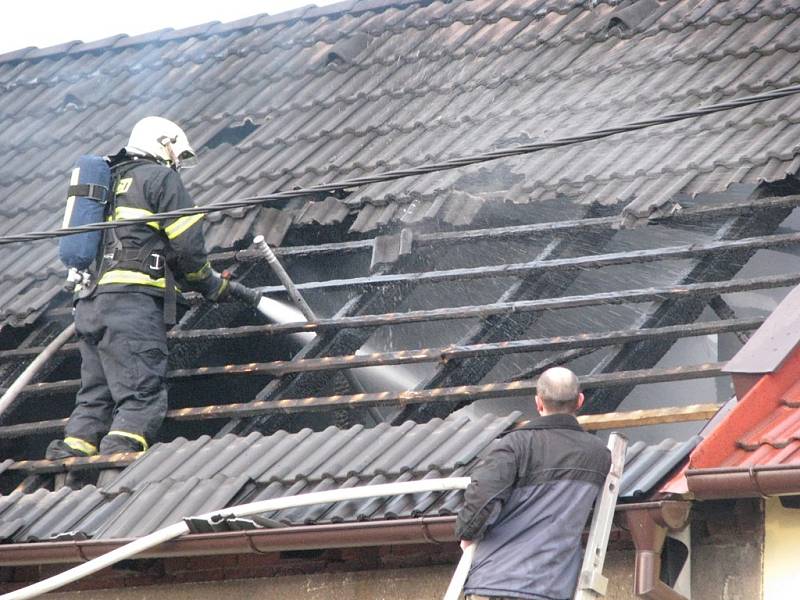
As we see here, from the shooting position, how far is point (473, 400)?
7336 millimetres

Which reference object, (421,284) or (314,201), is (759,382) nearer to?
(421,284)

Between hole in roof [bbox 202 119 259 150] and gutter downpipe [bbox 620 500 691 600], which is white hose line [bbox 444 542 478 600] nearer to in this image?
gutter downpipe [bbox 620 500 691 600]

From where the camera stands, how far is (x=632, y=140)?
8.66 metres

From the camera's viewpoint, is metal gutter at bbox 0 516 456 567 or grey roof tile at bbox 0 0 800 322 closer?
metal gutter at bbox 0 516 456 567

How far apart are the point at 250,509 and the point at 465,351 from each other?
177 centimetres

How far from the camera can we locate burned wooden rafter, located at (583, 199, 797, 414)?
7418 millimetres

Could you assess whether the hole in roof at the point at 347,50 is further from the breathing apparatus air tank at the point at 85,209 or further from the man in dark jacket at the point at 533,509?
the man in dark jacket at the point at 533,509

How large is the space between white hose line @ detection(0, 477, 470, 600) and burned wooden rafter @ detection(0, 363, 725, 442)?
1.05 m

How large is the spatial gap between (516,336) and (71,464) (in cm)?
234

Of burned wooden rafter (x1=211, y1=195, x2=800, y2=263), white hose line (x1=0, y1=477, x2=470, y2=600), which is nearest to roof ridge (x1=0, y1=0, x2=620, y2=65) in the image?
burned wooden rafter (x1=211, y1=195, x2=800, y2=263)

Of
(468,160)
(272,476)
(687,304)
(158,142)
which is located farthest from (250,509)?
(158,142)

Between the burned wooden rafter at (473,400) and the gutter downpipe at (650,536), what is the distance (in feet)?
3.30

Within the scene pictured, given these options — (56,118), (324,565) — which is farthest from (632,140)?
(56,118)

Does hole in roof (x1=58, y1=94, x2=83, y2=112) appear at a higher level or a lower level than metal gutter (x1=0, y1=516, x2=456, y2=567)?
higher
